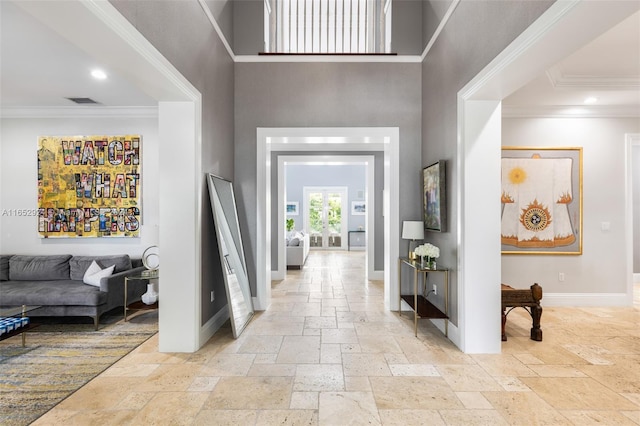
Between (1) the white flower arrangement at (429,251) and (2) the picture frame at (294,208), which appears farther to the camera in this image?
(2) the picture frame at (294,208)

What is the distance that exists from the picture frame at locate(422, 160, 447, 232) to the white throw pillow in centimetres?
397

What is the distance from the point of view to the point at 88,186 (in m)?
5.08

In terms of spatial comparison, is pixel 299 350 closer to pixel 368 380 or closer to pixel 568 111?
pixel 368 380

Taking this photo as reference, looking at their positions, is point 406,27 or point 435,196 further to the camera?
point 406,27

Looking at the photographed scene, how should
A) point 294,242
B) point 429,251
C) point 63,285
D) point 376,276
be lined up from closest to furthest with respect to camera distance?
point 429,251 < point 63,285 < point 376,276 < point 294,242

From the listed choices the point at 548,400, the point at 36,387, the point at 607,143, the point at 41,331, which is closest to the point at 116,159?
the point at 41,331

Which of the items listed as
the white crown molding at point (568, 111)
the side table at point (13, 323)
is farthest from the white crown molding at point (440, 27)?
the side table at point (13, 323)

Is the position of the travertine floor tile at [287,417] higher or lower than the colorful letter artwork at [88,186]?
lower

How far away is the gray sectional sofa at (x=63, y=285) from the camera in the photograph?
3.84 meters

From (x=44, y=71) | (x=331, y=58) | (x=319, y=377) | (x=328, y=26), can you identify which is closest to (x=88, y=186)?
(x=44, y=71)

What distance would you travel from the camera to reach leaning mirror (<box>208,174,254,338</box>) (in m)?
3.48

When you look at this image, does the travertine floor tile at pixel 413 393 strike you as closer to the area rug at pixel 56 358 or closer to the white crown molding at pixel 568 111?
the area rug at pixel 56 358

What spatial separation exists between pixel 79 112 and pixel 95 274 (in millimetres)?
2594

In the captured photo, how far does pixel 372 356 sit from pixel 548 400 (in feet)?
4.39
